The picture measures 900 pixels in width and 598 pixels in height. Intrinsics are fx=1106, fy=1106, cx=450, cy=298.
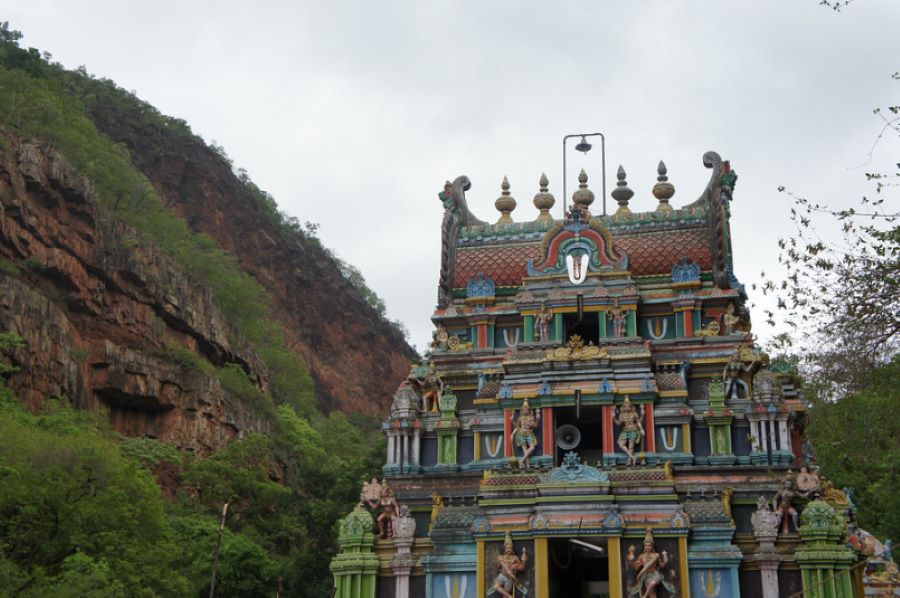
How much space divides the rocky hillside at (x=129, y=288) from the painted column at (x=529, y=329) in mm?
20935

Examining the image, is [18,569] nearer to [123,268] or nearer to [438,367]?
[438,367]

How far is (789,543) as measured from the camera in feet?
74.7

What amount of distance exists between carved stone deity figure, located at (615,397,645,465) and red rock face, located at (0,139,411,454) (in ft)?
77.7

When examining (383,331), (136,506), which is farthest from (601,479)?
(383,331)

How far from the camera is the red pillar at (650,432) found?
2470cm

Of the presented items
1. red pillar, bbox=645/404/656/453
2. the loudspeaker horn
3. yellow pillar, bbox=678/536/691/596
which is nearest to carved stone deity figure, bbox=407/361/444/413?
the loudspeaker horn

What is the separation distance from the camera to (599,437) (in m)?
26.7

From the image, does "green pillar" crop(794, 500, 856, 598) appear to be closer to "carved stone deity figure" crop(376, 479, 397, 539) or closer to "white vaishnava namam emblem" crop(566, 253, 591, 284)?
"white vaishnava namam emblem" crop(566, 253, 591, 284)

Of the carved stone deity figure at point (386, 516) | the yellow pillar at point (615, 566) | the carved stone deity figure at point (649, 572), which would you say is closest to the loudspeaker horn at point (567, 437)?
the yellow pillar at point (615, 566)

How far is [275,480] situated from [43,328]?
12751 mm

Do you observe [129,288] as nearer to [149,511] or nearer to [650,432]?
[149,511]

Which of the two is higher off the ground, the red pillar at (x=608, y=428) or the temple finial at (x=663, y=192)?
the temple finial at (x=663, y=192)

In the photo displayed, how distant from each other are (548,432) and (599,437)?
2038 millimetres

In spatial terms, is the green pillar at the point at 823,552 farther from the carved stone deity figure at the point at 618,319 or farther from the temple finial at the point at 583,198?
the temple finial at the point at 583,198
